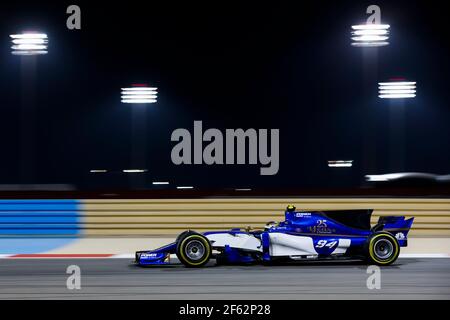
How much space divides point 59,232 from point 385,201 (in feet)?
19.3

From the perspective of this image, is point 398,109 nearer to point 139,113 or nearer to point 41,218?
point 139,113

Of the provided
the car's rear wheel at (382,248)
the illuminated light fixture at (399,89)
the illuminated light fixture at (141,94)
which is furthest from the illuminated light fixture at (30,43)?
the car's rear wheel at (382,248)

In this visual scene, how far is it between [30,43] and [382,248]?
850 cm

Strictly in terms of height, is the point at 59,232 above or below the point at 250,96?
below

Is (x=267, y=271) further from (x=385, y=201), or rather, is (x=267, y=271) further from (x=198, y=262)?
(x=385, y=201)

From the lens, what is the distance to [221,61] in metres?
18.1

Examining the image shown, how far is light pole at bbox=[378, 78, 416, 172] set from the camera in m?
15.3

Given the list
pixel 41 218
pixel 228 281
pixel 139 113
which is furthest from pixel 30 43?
pixel 228 281

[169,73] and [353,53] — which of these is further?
[169,73]

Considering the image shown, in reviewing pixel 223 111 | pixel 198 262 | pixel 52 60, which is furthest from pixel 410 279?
pixel 52 60

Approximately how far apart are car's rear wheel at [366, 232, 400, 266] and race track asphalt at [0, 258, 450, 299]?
143 mm

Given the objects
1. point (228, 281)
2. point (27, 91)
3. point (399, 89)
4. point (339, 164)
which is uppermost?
point (399, 89)

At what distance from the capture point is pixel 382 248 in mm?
9289

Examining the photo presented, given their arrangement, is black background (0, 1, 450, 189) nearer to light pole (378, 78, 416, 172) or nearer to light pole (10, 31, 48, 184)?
light pole (378, 78, 416, 172)
